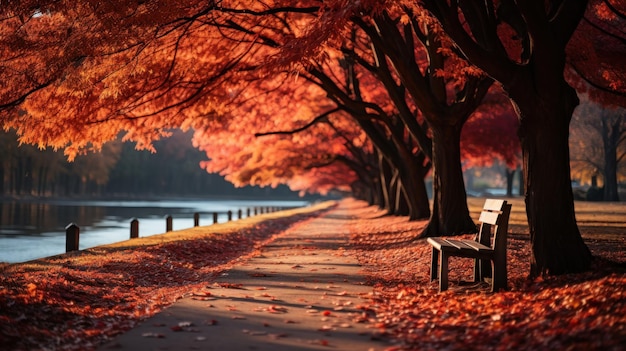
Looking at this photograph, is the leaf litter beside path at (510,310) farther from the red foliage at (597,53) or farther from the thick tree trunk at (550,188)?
the red foliage at (597,53)

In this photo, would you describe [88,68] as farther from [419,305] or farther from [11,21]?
[419,305]

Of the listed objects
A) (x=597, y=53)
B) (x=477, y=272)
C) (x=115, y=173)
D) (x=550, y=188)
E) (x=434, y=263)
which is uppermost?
(x=597, y=53)

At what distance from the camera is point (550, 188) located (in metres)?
9.70

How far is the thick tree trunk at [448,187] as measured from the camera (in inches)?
695

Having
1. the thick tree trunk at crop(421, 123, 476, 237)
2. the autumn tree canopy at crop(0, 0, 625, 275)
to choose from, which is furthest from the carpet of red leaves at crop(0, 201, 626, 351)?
the thick tree trunk at crop(421, 123, 476, 237)

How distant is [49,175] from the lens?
75062 mm

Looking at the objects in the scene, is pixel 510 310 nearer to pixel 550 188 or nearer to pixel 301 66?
pixel 550 188

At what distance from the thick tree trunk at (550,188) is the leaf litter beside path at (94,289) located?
512cm

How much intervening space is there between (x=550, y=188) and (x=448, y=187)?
325 inches

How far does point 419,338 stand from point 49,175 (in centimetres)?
7464

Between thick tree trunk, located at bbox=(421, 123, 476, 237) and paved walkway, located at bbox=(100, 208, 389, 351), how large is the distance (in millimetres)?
5558

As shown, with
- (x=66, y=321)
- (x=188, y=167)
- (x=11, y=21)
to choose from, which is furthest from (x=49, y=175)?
(x=66, y=321)

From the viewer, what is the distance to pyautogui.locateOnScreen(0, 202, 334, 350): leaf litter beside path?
22.8 feet

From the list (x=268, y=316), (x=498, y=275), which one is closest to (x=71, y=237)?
(x=268, y=316)
